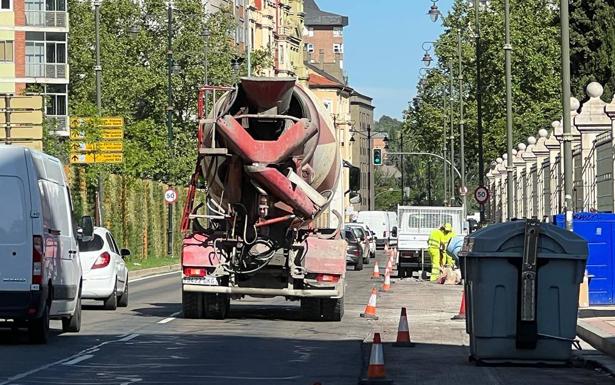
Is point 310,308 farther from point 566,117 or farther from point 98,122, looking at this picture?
point 98,122

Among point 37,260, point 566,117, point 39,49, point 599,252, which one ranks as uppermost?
point 39,49

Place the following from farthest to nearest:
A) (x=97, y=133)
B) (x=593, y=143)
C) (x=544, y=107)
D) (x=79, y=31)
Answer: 1. (x=79, y=31)
2. (x=544, y=107)
3. (x=97, y=133)
4. (x=593, y=143)

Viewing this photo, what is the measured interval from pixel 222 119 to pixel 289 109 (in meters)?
1.32

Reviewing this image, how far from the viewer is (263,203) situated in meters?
26.6

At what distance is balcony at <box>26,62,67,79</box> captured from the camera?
94.4m

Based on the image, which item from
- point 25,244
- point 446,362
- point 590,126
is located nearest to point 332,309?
point 25,244

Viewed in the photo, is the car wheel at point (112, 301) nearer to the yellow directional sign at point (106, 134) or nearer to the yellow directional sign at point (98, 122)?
the yellow directional sign at point (106, 134)

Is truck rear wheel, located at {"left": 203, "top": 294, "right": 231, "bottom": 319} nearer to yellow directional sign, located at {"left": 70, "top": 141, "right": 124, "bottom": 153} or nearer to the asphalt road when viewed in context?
the asphalt road

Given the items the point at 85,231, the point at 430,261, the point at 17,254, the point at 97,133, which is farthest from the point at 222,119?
the point at 97,133

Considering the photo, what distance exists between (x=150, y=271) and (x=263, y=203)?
1141 inches

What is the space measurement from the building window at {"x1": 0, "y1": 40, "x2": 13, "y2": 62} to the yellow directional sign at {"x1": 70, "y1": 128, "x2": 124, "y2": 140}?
34.6 m

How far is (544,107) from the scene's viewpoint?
88.4 m

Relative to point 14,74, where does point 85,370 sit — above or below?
below

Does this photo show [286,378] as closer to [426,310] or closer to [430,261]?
[426,310]
